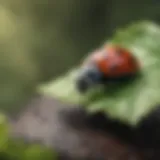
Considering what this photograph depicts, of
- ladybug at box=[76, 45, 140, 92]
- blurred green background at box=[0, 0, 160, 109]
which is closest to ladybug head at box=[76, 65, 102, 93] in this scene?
ladybug at box=[76, 45, 140, 92]

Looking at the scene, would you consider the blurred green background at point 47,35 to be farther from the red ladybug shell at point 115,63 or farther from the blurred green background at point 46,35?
the red ladybug shell at point 115,63

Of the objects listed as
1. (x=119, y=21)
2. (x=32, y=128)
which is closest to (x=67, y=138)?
(x=32, y=128)

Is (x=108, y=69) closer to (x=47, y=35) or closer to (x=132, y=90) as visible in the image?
(x=132, y=90)

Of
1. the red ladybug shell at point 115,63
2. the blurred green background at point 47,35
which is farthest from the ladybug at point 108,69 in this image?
the blurred green background at point 47,35

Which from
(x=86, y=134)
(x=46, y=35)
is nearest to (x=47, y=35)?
(x=46, y=35)

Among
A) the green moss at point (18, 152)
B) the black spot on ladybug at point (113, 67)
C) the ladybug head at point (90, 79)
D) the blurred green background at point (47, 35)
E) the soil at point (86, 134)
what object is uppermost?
the blurred green background at point (47, 35)

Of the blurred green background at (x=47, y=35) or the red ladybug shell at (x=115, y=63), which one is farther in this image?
the blurred green background at (x=47, y=35)

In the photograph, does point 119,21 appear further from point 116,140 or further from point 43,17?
point 116,140
